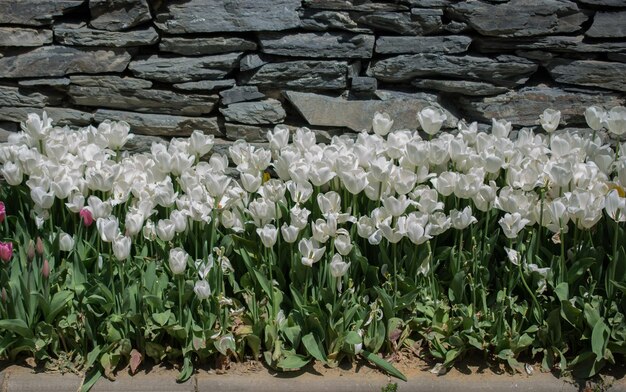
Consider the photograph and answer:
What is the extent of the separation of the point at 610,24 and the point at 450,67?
752mm

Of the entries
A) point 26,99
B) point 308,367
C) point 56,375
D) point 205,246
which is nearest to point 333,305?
point 308,367

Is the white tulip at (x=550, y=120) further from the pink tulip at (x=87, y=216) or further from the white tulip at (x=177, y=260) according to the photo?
the pink tulip at (x=87, y=216)

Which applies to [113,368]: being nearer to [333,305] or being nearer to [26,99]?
[333,305]

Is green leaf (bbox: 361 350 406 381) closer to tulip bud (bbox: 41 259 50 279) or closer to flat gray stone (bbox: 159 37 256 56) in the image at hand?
tulip bud (bbox: 41 259 50 279)

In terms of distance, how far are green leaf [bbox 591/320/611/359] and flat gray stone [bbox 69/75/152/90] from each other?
2.33 metres

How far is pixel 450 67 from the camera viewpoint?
419cm

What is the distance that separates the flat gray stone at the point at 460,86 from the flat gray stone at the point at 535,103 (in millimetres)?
46

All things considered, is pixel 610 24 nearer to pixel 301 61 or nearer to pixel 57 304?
pixel 301 61

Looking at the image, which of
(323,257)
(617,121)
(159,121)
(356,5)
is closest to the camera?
(323,257)

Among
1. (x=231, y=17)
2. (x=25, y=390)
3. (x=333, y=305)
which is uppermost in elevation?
(x=231, y=17)

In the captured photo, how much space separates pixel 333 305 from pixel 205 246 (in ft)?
1.79

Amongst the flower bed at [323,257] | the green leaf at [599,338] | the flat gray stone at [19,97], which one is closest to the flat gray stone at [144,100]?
the flat gray stone at [19,97]

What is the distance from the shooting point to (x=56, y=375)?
3.16 meters

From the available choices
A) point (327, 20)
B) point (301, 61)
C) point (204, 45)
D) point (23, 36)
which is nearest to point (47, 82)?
point (23, 36)
